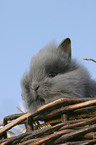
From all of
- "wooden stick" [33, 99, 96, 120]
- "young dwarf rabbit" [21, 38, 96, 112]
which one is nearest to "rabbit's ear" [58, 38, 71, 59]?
"young dwarf rabbit" [21, 38, 96, 112]

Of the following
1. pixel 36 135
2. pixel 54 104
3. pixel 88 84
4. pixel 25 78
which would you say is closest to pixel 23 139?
pixel 36 135

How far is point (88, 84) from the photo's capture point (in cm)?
94

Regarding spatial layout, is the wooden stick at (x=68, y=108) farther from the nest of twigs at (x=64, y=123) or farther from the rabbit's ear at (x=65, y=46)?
the rabbit's ear at (x=65, y=46)

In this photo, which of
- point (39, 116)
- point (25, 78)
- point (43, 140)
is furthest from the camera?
point (25, 78)

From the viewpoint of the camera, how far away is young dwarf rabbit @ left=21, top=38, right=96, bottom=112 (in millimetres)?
841

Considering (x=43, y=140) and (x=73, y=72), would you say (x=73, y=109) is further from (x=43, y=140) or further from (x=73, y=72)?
(x=73, y=72)

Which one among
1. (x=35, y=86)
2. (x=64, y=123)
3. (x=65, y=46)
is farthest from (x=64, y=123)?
(x=65, y=46)

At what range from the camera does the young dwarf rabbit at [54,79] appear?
33.1 inches

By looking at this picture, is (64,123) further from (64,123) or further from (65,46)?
(65,46)

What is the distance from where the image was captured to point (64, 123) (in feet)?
2.13

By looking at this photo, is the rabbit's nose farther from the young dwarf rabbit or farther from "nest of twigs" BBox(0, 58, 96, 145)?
"nest of twigs" BBox(0, 58, 96, 145)

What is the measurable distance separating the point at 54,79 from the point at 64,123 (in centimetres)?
24

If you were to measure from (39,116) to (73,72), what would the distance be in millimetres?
249

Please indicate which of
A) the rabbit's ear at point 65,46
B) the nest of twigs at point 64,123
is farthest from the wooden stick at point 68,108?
the rabbit's ear at point 65,46
